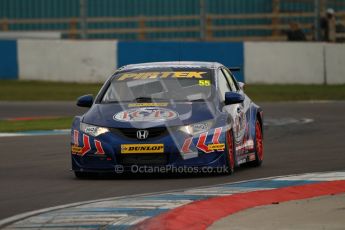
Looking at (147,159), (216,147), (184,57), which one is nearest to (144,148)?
(147,159)

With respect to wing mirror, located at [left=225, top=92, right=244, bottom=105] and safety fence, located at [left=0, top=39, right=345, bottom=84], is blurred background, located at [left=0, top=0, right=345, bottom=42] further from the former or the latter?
wing mirror, located at [left=225, top=92, right=244, bottom=105]

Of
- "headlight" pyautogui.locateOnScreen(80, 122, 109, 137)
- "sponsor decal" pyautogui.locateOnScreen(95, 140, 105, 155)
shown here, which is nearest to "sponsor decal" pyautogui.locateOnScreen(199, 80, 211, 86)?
"headlight" pyautogui.locateOnScreen(80, 122, 109, 137)

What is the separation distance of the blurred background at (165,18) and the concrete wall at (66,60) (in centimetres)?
Result: 50

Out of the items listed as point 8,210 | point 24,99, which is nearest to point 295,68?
point 24,99

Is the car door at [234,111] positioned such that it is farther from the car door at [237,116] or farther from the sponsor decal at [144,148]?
the sponsor decal at [144,148]

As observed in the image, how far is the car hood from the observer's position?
1209 centimetres

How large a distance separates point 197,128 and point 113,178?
3.57ft

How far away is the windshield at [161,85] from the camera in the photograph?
1290cm

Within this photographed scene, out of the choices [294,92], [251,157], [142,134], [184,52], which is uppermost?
[142,134]

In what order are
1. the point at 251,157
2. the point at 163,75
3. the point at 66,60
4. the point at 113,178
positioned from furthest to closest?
1. the point at 66,60
2. the point at 251,157
3. the point at 163,75
4. the point at 113,178

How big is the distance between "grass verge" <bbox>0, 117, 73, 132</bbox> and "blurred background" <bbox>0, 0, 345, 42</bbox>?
8087mm

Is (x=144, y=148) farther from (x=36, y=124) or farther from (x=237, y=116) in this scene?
(x=36, y=124)

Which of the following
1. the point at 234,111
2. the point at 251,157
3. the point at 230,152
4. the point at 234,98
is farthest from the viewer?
the point at 251,157

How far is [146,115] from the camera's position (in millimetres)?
12211
